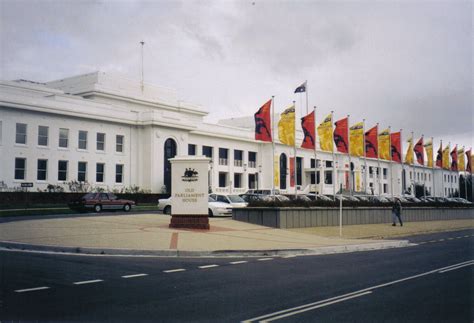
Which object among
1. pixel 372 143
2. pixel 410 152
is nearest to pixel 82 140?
pixel 372 143

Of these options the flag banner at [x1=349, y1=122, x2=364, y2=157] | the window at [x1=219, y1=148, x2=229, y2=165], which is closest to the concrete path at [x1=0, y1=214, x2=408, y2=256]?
the flag banner at [x1=349, y1=122, x2=364, y2=157]

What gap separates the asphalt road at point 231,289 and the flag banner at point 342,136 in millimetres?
29114

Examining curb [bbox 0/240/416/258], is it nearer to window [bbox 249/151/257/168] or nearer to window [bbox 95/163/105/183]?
window [bbox 95/163/105/183]

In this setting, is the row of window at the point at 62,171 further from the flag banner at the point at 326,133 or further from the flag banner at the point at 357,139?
the flag banner at the point at 357,139

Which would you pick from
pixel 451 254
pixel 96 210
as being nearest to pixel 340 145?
pixel 96 210

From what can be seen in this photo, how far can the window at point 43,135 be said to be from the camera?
5223 cm

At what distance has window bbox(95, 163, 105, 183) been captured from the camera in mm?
57188

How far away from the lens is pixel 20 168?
50219 millimetres

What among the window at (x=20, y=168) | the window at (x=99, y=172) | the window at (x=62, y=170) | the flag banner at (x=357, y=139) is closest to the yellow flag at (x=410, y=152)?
the flag banner at (x=357, y=139)

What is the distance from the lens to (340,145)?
146ft

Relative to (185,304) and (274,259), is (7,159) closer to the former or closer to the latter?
(274,259)

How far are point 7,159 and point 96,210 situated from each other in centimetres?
1521

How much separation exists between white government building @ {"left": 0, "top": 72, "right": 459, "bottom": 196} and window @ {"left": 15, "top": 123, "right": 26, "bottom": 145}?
0.29ft

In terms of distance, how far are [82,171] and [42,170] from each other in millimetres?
4615
